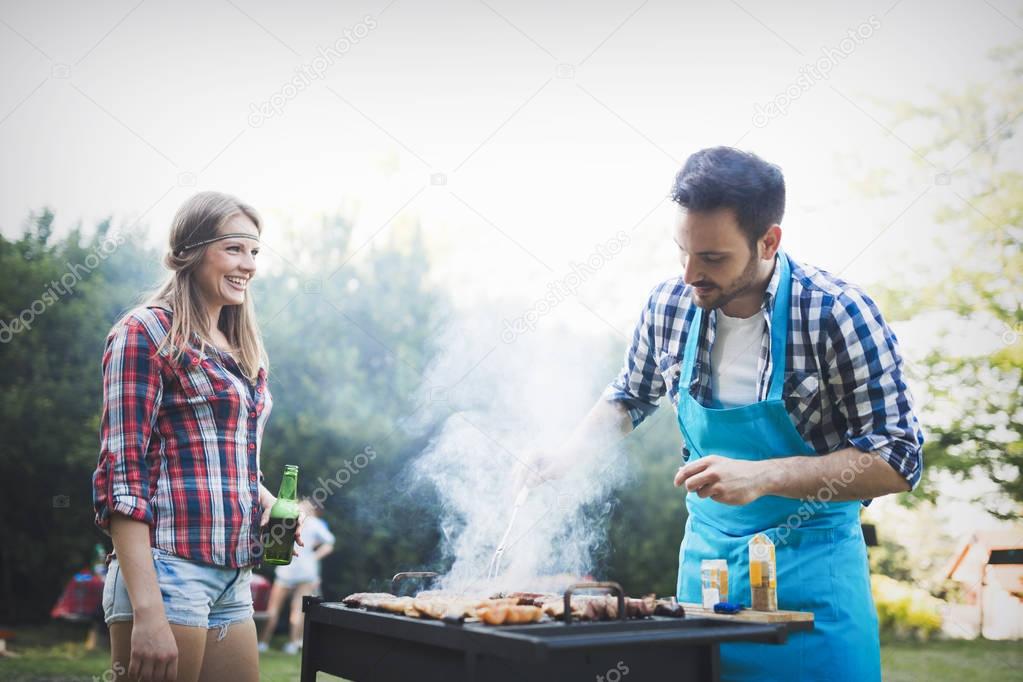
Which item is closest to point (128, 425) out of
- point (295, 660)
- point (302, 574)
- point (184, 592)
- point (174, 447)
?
point (174, 447)

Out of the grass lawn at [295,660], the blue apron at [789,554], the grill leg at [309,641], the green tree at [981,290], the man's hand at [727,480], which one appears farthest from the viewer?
the green tree at [981,290]

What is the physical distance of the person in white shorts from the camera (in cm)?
791

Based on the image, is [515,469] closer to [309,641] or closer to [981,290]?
[309,641]

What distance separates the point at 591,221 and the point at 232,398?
7.38 metres

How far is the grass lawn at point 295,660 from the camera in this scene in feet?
24.0

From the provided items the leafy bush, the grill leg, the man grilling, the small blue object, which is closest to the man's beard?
the man grilling

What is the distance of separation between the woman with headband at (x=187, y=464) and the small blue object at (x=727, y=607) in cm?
123

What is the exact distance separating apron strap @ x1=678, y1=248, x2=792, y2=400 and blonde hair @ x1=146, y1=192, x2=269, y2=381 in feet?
4.12

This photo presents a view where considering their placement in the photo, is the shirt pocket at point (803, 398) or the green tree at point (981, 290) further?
the green tree at point (981, 290)

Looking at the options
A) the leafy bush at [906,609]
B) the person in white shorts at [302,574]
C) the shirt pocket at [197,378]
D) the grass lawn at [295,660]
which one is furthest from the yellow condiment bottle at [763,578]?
the leafy bush at [906,609]

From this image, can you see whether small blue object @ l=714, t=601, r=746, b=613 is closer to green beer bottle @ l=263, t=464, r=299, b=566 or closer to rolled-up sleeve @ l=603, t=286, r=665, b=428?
rolled-up sleeve @ l=603, t=286, r=665, b=428

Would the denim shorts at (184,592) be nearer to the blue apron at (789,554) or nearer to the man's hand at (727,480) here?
the man's hand at (727,480)

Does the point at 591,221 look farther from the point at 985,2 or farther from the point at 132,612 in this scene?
the point at 132,612

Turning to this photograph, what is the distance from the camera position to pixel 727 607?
2.05 meters
